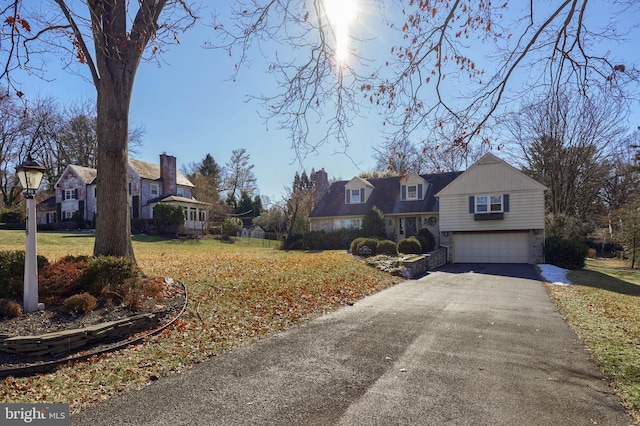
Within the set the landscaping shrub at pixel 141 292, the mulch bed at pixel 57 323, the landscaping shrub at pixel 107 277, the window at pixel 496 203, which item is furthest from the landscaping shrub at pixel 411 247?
the landscaping shrub at pixel 107 277

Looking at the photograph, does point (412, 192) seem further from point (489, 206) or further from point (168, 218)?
point (168, 218)

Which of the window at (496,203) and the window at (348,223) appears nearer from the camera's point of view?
the window at (496,203)

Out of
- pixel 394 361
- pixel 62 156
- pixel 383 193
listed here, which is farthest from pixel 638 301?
pixel 62 156

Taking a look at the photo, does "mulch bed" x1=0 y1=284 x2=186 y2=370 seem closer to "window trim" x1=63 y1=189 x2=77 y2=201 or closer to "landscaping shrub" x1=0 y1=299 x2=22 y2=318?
"landscaping shrub" x1=0 y1=299 x2=22 y2=318

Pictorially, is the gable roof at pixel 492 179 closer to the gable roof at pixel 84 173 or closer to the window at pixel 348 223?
the window at pixel 348 223

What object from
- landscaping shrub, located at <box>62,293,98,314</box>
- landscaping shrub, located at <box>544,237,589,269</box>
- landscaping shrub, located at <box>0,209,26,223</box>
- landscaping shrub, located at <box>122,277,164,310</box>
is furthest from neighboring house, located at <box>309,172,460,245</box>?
landscaping shrub, located at <box>0,209,26,223</box>

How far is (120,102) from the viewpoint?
7.91 metres

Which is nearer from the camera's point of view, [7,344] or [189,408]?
[189,408]

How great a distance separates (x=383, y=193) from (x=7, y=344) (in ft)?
87.3

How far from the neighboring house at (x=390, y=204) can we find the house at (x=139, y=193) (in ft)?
40.1

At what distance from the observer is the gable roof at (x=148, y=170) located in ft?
109

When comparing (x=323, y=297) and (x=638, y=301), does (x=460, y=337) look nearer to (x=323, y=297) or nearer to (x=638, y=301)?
(x=323, y=297)

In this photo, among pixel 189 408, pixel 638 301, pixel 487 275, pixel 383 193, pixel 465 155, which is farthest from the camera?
pixel 383 193

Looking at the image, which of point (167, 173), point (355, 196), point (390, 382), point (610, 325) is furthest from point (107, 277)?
point (167, 173)
